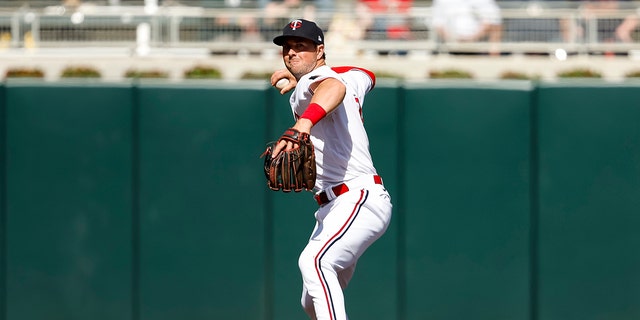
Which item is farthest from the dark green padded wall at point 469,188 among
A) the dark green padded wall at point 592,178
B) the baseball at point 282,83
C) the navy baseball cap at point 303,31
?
the navy baseball cap at point 303,31

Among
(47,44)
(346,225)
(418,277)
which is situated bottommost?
(418,277)

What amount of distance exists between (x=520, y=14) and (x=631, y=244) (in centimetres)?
387

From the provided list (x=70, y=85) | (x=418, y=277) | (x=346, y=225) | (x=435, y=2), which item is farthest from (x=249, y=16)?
(x=346, y=225)

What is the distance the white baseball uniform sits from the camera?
4270 millimetres

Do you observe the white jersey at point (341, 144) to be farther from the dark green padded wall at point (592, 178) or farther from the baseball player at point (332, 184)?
the dark green padded wall at point (592, 178)

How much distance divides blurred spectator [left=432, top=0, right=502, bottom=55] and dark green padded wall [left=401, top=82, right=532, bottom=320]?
345cm

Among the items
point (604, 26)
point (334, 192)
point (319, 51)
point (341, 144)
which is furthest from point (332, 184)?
point (604, 26)

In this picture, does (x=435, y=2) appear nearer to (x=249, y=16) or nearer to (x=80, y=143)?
(x=249, y=16)

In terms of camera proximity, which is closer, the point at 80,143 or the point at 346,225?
the point at 346,225

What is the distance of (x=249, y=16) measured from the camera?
961cm

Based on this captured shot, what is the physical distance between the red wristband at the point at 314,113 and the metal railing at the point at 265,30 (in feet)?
17.9

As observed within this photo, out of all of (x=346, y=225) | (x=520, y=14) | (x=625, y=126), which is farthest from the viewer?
(x=520, y=14)

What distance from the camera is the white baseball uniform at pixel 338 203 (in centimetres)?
427

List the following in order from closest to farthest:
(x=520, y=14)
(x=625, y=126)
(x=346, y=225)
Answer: (x=346, y=225) → (x=625, y=126) → (x=520, y=14)
